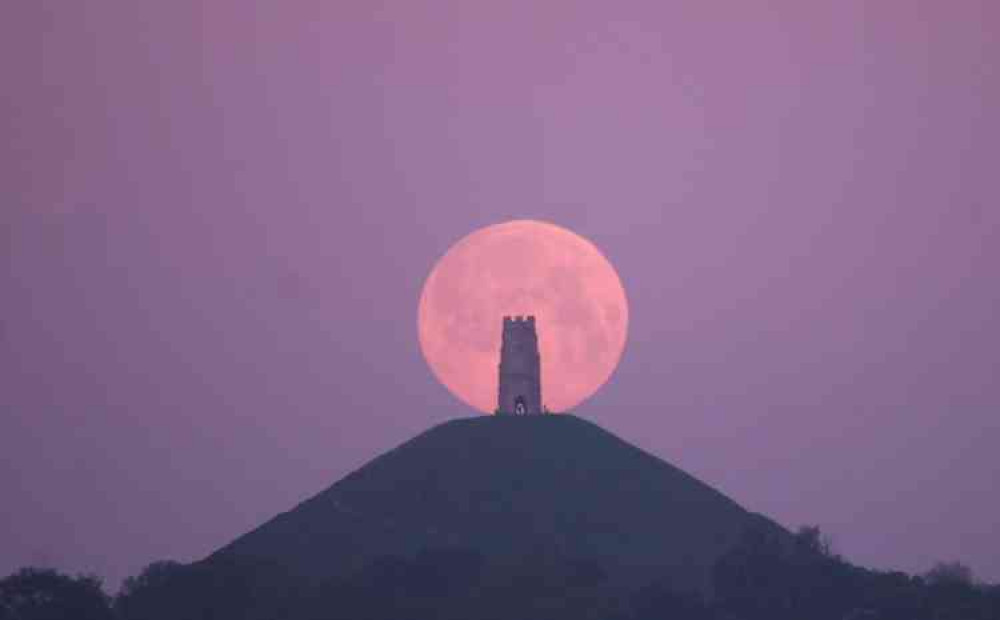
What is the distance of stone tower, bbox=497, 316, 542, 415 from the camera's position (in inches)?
6860

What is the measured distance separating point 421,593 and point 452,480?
15386 millimetres

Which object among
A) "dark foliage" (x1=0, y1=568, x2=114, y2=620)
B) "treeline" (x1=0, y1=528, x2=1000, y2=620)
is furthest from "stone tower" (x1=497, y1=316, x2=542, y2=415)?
"dark foliage" (x1=0, y1=568, x2=114, y2=620)

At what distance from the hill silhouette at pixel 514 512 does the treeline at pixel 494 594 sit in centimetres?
305

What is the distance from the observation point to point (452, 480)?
172000mm

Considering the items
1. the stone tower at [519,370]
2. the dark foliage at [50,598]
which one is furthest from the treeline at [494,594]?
the stone tower at [519,370]

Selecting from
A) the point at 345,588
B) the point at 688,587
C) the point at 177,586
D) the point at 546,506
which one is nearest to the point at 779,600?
the point at 688,587

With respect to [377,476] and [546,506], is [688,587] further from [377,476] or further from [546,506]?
[377,476]

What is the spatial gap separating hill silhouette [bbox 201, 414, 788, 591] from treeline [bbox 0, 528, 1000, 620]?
3.05m

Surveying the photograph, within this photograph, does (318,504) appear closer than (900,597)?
No

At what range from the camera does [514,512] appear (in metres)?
170

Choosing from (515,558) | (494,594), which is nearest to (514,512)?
(515,558)

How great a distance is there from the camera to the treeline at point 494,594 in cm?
15575

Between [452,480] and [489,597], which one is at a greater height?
[452,480]

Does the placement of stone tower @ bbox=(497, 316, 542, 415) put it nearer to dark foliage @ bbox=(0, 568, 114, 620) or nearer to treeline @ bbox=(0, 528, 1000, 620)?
treeline @ bbox=(0, 528, 1000, 620)
